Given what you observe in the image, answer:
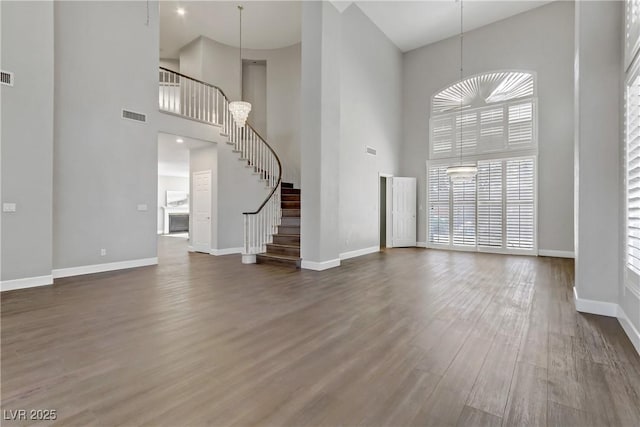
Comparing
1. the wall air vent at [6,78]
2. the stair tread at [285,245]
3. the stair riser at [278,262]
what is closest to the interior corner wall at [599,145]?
the stair riser at [278,262]

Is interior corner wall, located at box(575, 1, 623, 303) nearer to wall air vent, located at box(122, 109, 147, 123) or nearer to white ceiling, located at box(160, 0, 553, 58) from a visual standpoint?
white ceiling, located at box(160, 0, 553, 58)

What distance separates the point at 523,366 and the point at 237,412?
2019 mm

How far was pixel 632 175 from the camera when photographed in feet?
8.75

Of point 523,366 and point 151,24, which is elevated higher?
point 151,24

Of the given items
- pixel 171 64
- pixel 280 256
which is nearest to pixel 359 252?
pixel 280 256

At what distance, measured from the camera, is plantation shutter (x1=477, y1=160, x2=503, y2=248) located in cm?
795

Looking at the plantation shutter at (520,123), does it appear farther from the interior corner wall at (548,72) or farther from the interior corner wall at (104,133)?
the interior corner wall at (104,133)

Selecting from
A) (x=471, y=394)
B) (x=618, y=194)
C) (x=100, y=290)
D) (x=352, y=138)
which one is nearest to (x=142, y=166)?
(x=100, y=290)

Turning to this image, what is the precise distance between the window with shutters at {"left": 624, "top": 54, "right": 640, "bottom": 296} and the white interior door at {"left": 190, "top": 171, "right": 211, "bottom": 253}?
307 inches

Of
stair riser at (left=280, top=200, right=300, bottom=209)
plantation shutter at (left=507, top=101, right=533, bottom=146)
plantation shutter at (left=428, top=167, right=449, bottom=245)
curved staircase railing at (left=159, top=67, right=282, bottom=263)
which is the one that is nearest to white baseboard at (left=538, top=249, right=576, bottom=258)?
plantation shutter at (left=428, top=167, right=449, bottom=245)

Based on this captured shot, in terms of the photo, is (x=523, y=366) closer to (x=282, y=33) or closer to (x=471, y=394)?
(x=471, y=394)

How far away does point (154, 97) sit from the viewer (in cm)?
626

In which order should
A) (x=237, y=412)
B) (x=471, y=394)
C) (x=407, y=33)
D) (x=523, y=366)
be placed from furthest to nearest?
(x=407, y=33) → (x=523, y=366) → (x=471, y=394) → (x=237, y=412)

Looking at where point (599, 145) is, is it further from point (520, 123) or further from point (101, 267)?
point (101, 267)
